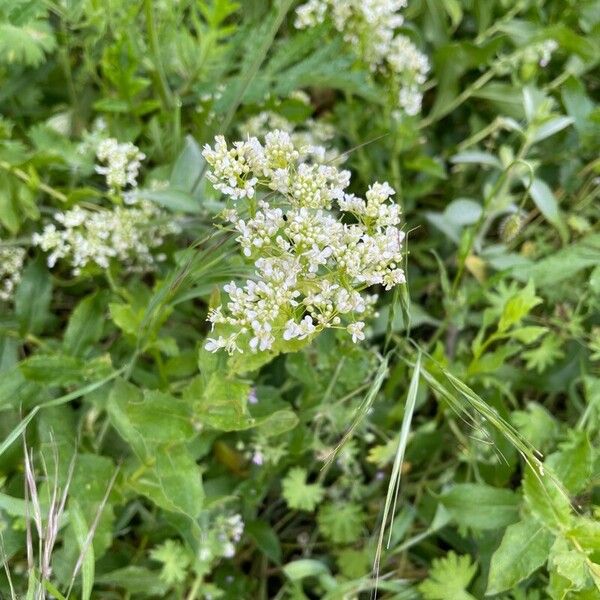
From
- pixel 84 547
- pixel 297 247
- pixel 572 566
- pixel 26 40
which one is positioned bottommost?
pixel 572 566

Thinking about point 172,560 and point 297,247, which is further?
point 172,560

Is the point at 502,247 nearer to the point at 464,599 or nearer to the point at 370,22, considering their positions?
the point at 370,22

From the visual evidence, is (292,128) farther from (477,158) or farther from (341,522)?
(341,522)

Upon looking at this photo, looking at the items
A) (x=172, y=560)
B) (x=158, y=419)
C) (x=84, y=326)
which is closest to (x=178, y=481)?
(x=158, y=419)

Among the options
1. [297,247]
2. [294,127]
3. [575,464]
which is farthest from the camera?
[294,127]

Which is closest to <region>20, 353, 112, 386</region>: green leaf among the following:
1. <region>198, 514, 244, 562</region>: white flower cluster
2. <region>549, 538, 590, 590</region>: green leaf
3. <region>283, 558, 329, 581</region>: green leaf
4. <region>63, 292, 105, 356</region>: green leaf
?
<region>63, 292, 105, 356</region>: green leaf

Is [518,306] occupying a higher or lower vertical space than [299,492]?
higher

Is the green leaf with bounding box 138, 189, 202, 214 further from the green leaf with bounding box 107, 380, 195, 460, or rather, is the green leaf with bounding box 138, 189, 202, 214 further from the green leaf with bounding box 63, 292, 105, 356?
the green leaf with bounding box 107, 380, 195, 460
